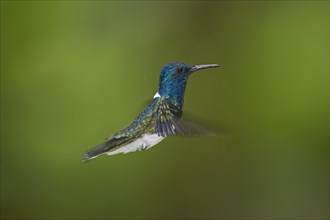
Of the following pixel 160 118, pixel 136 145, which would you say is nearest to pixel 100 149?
pixel 136 145

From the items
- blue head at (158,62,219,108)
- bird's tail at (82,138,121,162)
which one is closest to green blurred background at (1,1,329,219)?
bird's tail at (82,138,121,162)

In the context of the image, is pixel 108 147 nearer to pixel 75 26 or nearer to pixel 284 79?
pixel 75 26

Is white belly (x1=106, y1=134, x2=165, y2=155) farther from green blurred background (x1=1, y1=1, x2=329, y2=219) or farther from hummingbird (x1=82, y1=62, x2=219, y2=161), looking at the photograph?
green blurred background (x1=1, y1=1, x2=329, y2=219)

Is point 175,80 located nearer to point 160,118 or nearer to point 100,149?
point 160,118

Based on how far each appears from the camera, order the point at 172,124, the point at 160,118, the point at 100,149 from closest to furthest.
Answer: the point at 172,124, the point at 160,118, the point at 100,149

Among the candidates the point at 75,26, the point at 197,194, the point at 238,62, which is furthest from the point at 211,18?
the point at 197,194

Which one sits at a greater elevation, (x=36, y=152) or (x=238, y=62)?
(x=238, y=62)
